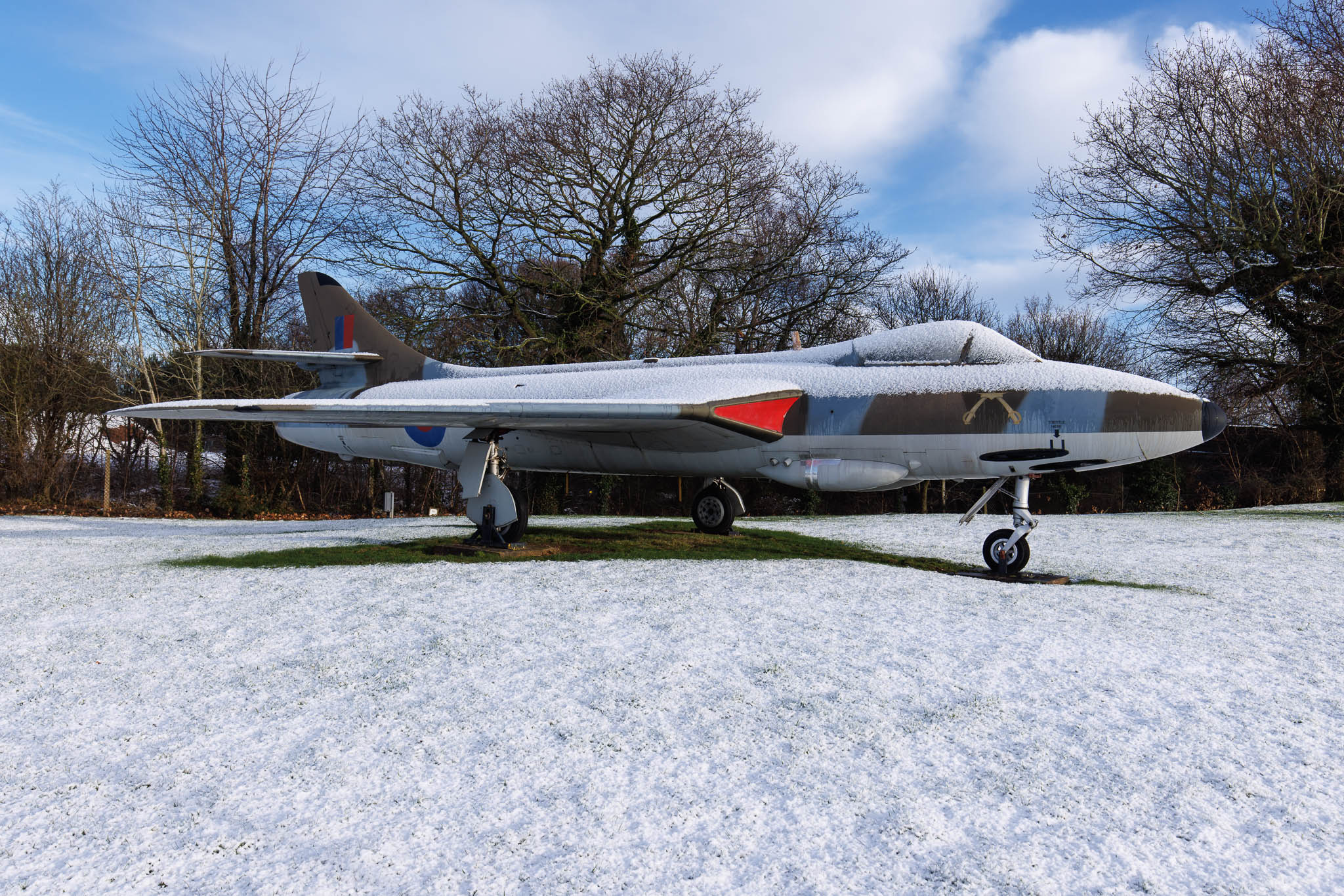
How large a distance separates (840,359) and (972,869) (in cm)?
725

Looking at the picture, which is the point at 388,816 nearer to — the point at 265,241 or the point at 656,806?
the point at 656,806

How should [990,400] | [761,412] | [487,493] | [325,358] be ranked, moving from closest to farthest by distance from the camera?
[990,400]
[761,412]
[487,493]
[325,358]

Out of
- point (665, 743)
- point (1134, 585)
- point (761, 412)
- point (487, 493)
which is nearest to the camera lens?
point (665, 743)

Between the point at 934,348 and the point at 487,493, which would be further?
the point at 487,493

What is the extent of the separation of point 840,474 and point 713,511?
10.6 ft

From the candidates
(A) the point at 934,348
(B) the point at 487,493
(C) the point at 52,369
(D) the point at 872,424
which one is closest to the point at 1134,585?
(D) the point at 872,424

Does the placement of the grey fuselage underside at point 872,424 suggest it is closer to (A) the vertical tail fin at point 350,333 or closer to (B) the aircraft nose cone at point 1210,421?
(B) the aircraft nose cone at point 1210,421

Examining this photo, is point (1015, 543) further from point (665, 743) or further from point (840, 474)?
point (665, 743)

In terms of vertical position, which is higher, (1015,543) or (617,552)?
(1015,543)

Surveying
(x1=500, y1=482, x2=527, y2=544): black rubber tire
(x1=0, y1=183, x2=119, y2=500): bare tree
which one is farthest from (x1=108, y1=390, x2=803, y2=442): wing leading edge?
(x1=0, y1=183, x2=119, y2=500): bare tree

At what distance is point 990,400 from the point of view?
777cm

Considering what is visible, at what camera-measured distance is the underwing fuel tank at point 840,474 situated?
8328 mm

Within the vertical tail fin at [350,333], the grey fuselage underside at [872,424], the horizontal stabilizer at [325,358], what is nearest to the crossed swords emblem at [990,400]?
the grey fuselage underside at [872,424]

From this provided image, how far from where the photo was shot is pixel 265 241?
20062 mm
